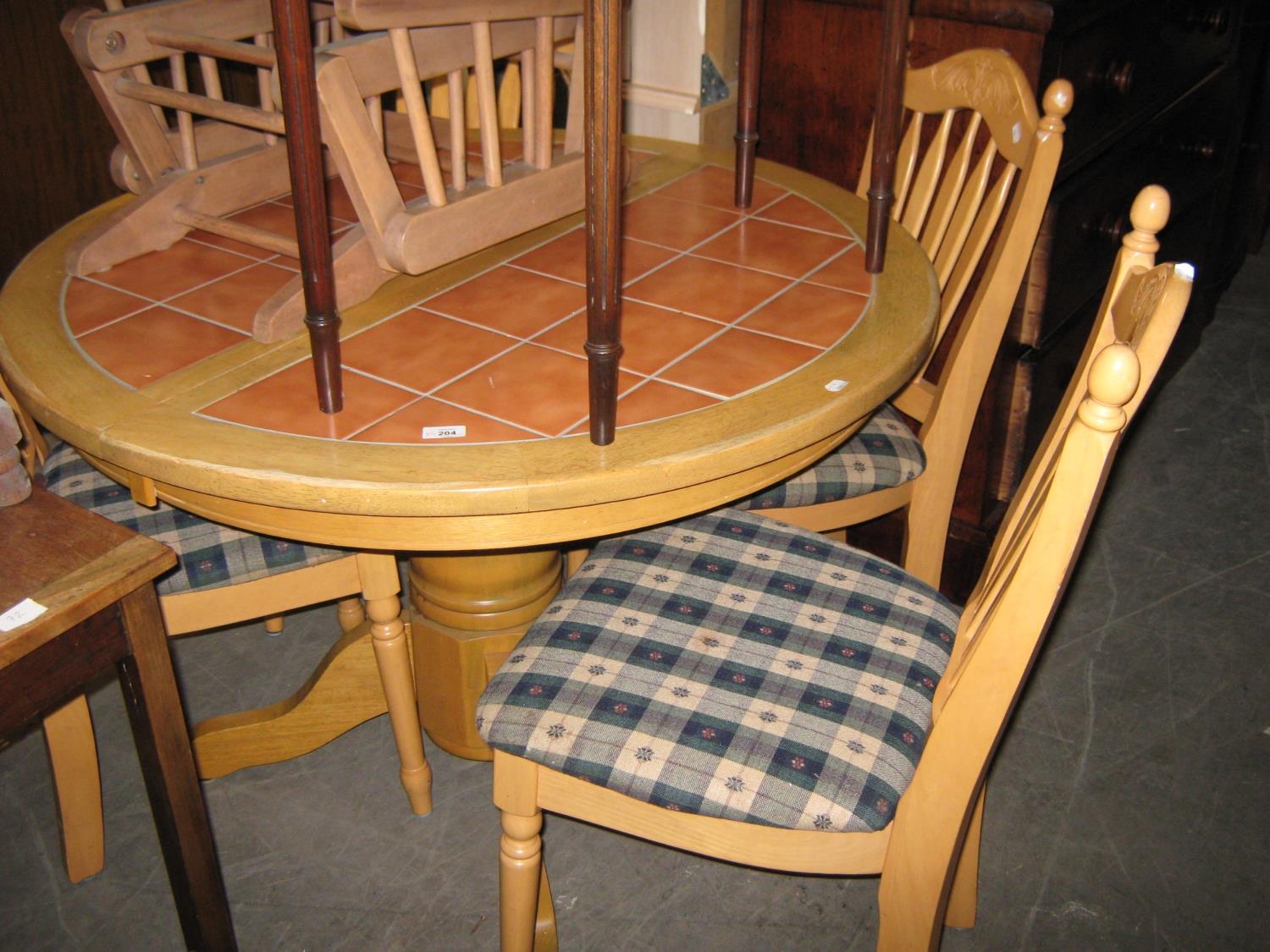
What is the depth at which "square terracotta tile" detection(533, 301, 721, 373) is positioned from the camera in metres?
1.35

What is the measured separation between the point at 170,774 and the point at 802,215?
116cm

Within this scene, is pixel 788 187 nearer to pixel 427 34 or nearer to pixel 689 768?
pixel 427 34

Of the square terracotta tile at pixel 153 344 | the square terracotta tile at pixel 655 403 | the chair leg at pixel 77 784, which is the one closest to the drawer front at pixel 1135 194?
the square terracotta tile at pixel 655 403

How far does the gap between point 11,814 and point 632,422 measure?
1283mm

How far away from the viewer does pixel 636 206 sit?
1796mm

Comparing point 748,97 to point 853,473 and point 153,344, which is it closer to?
point 853,473

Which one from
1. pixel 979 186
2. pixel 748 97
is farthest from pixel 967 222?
pixel 748 97

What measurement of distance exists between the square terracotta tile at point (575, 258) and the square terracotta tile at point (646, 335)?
0.11 meters

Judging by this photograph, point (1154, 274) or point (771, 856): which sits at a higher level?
point (1154, 274)

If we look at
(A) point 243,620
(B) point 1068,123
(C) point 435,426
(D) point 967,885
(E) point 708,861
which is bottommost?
(E) point 708,861

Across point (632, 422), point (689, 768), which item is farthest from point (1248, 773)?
point (632, 422)

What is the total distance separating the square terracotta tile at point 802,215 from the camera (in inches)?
67.8

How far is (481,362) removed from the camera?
1348 mm

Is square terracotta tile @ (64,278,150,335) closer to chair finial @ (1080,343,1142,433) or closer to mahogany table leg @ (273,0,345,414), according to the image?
mahogany table leg @ (273,0,345,414)
